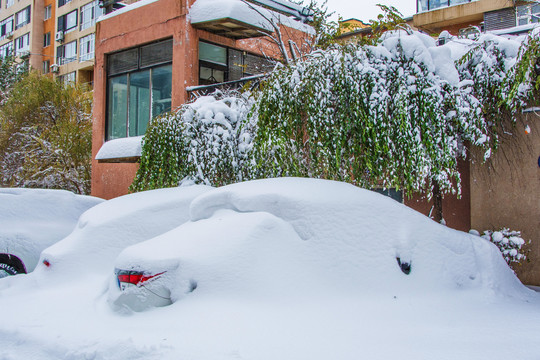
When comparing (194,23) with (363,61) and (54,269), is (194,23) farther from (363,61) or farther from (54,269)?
(54,269)

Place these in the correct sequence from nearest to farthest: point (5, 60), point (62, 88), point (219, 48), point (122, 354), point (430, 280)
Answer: point (122, 354) → point (430, 280) → point (219, 48) → point (62, 88) → point (5, 60)

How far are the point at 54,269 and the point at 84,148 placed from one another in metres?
16.3

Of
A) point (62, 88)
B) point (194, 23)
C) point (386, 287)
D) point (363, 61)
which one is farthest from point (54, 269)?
point (62, 88)

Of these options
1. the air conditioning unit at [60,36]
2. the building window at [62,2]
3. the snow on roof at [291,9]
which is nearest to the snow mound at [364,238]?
the snow on roof at [291,9]

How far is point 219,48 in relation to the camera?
14141 millimetres

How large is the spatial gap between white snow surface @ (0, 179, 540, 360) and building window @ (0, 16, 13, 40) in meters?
47.0

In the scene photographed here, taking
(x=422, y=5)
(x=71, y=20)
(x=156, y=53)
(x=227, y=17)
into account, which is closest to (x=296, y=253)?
(x=227, y=17)

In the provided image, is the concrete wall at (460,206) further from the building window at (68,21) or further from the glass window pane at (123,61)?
the building window at (68,21)

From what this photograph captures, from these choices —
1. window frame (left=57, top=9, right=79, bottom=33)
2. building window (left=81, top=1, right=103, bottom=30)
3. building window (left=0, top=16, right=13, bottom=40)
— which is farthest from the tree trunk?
building window (left=0, top=16, right=13, bottom=40)

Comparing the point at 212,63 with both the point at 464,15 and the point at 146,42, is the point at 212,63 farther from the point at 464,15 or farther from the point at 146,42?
the point at 464,15

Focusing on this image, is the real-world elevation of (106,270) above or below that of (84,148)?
below

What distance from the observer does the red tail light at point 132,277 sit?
3740mm

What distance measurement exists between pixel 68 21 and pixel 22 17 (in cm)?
785

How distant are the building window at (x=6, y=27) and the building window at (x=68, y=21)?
27.4ft
